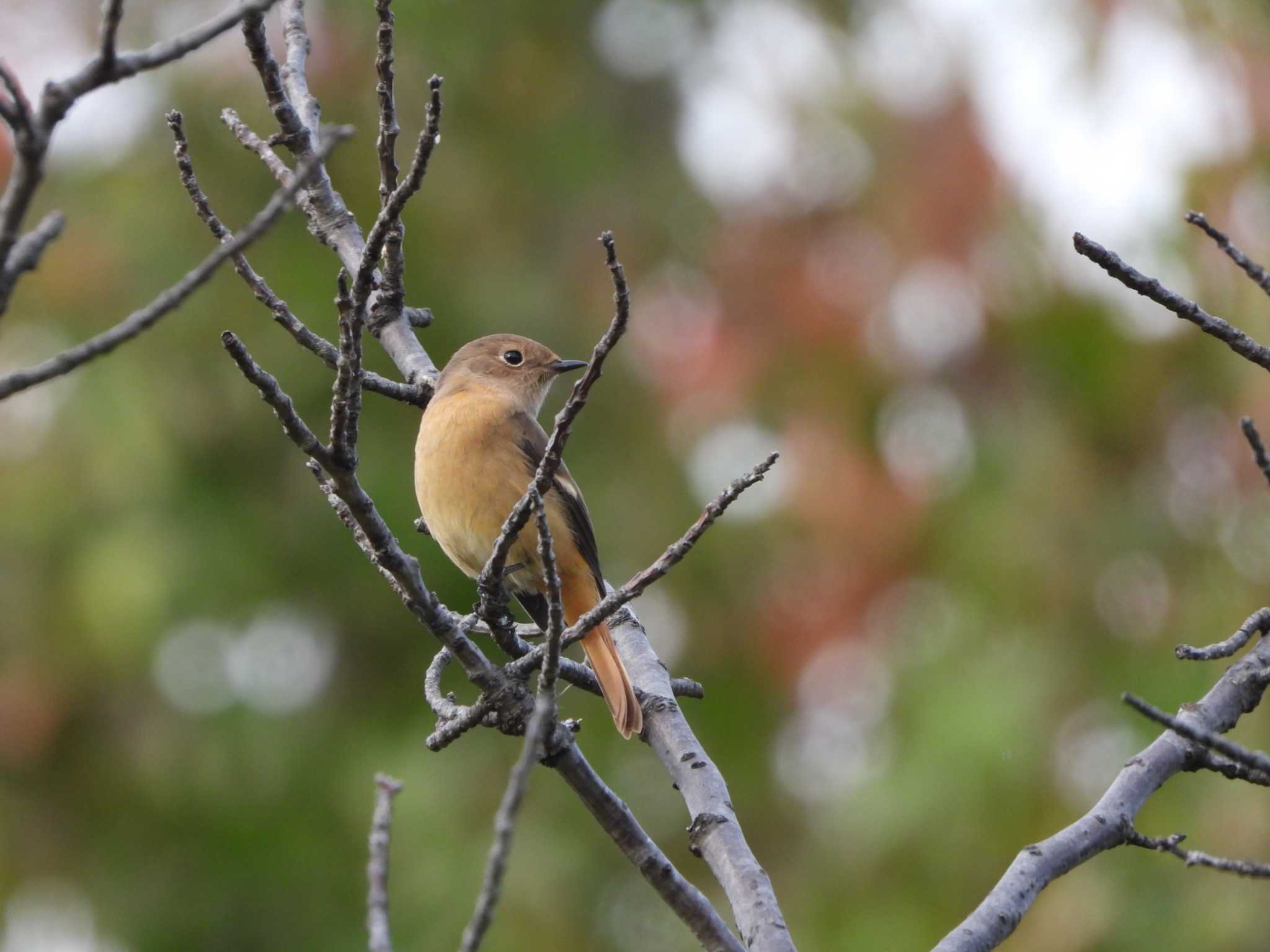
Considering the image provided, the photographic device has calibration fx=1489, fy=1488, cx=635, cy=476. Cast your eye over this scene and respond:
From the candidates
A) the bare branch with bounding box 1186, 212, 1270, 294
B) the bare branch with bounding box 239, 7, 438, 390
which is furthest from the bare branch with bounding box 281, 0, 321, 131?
the bare branch with bounding box 1186, 212, 1270, 294

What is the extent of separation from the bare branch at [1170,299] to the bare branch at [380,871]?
1.49 m

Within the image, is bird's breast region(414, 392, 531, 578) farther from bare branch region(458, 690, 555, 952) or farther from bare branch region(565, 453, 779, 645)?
bare branch region(458, 690, 555, 952)

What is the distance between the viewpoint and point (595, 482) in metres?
10.4

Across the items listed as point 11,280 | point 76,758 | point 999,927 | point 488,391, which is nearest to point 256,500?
point 76,758

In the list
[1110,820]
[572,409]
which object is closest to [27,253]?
[572,409]

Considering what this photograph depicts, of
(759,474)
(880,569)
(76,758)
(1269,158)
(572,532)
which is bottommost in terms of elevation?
(759,474)

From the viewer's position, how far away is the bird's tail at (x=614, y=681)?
3.98 m

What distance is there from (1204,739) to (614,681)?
6.41 feet

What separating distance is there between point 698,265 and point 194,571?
4327mm

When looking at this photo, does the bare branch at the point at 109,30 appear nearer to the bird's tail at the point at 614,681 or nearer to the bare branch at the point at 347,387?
the bare branch at the point at 347,387

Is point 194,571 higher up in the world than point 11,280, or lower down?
higher up

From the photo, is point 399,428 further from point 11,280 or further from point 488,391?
point 11,280

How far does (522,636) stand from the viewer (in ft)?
14.7

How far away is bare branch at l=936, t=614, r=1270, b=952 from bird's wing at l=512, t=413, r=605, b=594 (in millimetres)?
2160
